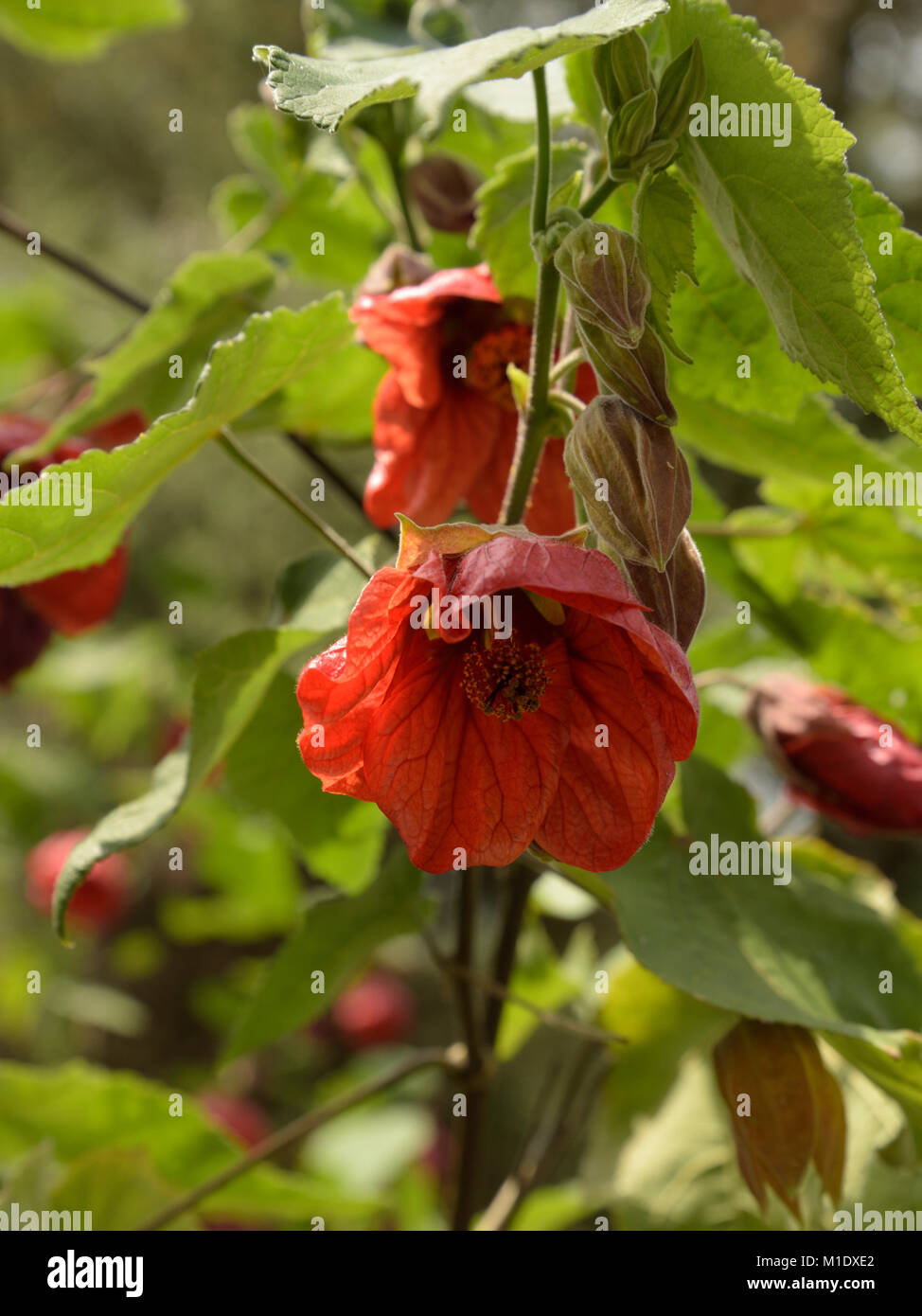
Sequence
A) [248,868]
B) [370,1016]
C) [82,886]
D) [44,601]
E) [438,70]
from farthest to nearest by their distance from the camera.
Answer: [370,1016] → [248,868] → [82,886] → [44,601] → [438,70]

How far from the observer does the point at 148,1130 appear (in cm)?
71

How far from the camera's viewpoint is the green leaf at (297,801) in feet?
1.81

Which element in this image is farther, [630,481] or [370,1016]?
[370,1016]

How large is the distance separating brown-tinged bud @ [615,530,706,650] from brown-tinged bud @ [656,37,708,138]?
0.39 feet

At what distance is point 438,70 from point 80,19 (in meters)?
0.67

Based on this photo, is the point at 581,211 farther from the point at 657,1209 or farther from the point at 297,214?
the point at 657,1209

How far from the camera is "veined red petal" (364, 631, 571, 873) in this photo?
13.6 inches

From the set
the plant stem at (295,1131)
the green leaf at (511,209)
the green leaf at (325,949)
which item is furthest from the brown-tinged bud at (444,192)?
the plant stem at (295,1131)

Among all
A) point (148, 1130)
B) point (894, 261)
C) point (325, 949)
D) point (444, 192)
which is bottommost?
point (148, 1130)

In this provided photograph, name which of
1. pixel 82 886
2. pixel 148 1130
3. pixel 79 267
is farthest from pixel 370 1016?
pixel 79 267

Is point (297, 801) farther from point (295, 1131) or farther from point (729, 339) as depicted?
point (729, 339)

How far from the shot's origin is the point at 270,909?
1.35 metres
